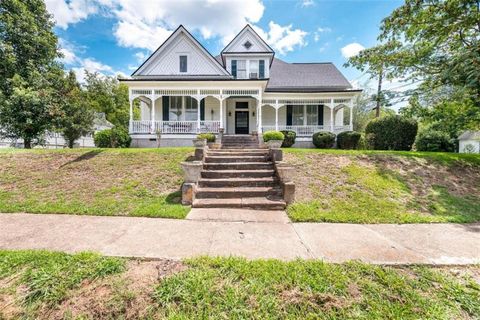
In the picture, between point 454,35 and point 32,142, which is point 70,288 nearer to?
point 454,35

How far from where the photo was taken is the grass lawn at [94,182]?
16.6 feet

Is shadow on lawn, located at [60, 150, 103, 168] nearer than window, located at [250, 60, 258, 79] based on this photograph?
Yes

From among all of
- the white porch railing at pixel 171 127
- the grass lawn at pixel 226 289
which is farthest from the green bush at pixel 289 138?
the grass lawn at pixel 226 289

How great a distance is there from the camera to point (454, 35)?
360 inches

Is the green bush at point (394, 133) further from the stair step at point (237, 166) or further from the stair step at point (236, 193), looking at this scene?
the stair step at point (236, 193)

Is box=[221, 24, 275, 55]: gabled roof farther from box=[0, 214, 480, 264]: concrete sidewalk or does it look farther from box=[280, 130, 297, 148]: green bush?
box=[0, 214, 480, 264]: concrete sidewalk

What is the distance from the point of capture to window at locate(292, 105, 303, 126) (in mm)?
16422

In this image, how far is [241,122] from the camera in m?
16.7

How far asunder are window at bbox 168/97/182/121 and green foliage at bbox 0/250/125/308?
43.5 ft

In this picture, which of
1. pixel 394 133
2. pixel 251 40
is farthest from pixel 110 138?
pixel 394 133

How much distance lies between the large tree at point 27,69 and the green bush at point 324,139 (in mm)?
16086

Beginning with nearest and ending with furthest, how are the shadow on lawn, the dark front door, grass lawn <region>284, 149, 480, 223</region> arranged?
grass lawn <region>284, 149, 480, 223</region> → the shadow on lawn → the dark front door

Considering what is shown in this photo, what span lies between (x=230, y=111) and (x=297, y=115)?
5.09 meters

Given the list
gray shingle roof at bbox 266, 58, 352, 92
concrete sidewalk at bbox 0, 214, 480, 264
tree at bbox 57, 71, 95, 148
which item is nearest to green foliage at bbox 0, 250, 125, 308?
concrete sidewalk at bbox 0, 214, 480, 264
